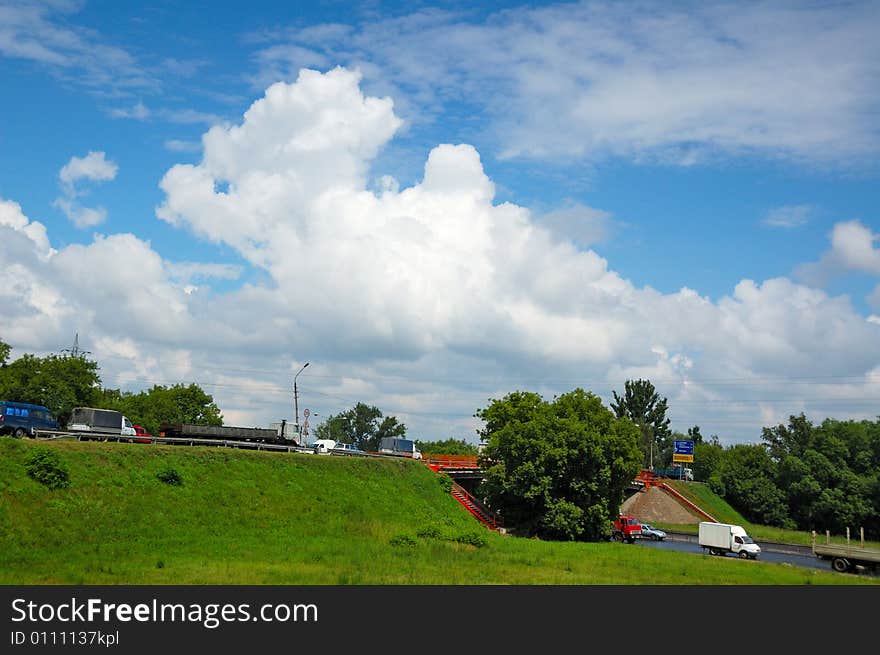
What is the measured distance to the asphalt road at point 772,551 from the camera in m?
53.2

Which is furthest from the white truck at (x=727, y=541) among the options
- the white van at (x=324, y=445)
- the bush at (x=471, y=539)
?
the white van at (x=324, y=445)

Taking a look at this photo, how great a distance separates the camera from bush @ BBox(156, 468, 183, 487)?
4316cm

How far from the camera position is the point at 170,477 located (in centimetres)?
4341

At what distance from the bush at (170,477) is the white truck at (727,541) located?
41366mm

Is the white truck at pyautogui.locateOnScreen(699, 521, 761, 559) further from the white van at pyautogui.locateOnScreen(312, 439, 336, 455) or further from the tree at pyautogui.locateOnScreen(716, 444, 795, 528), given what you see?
the tree at pyautogui.locateOnScreen(716, 444, 795, 528)

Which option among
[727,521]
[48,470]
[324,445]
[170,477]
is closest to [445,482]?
[324,445]

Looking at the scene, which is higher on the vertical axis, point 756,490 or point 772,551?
point 756,490

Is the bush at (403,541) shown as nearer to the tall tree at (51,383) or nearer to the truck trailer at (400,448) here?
the truck trailer at (400,448)

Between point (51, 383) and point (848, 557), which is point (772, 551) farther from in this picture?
point (51, 383)

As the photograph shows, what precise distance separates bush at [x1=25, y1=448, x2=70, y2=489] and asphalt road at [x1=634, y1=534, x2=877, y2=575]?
40709mm

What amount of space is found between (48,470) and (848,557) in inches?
1916

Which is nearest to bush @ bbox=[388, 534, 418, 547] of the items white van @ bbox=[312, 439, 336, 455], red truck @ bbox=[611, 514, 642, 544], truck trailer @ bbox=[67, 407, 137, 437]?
truck trailer @ bbox=[67, 407, 137, 437]

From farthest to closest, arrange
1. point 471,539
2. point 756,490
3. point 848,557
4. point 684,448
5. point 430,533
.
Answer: point 684,448, point 756,490, point 848,557, point 430,533, point 471,539
